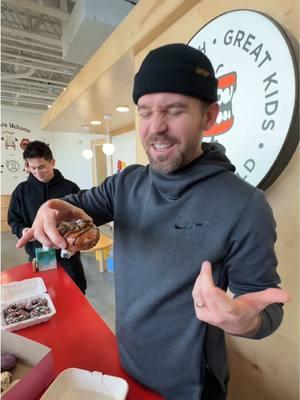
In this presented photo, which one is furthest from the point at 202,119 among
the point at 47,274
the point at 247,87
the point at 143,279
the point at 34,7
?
the point at 34,7

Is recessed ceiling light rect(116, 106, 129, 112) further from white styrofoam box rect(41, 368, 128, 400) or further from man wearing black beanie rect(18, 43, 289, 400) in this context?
white styrofoam box rect(41, 368, 128, 400)

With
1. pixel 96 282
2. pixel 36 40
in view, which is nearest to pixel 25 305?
pixel 96 282

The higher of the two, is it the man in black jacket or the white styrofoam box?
the man in black jacket

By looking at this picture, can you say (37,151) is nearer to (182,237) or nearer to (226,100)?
(226,100)

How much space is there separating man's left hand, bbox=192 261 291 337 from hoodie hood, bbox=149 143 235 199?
0.28m

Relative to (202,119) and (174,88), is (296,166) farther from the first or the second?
(174,88)

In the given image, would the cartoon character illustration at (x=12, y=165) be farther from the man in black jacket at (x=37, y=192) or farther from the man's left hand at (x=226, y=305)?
the man's left hand at (x=226, y=305)

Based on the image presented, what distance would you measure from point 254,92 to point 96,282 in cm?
335

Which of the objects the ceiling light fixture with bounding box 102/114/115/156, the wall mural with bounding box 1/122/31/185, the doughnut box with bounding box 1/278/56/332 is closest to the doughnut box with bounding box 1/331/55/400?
the doughnut box with bounding box 1/278/56/332

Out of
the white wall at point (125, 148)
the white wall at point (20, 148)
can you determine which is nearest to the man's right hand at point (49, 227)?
the white wall at point (125, 148)

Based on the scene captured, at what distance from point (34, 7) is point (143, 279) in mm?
3205

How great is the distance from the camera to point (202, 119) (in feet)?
2.15

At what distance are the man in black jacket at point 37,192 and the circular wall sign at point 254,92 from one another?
4.68ft

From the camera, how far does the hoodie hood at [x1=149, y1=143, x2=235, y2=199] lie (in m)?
0.66
